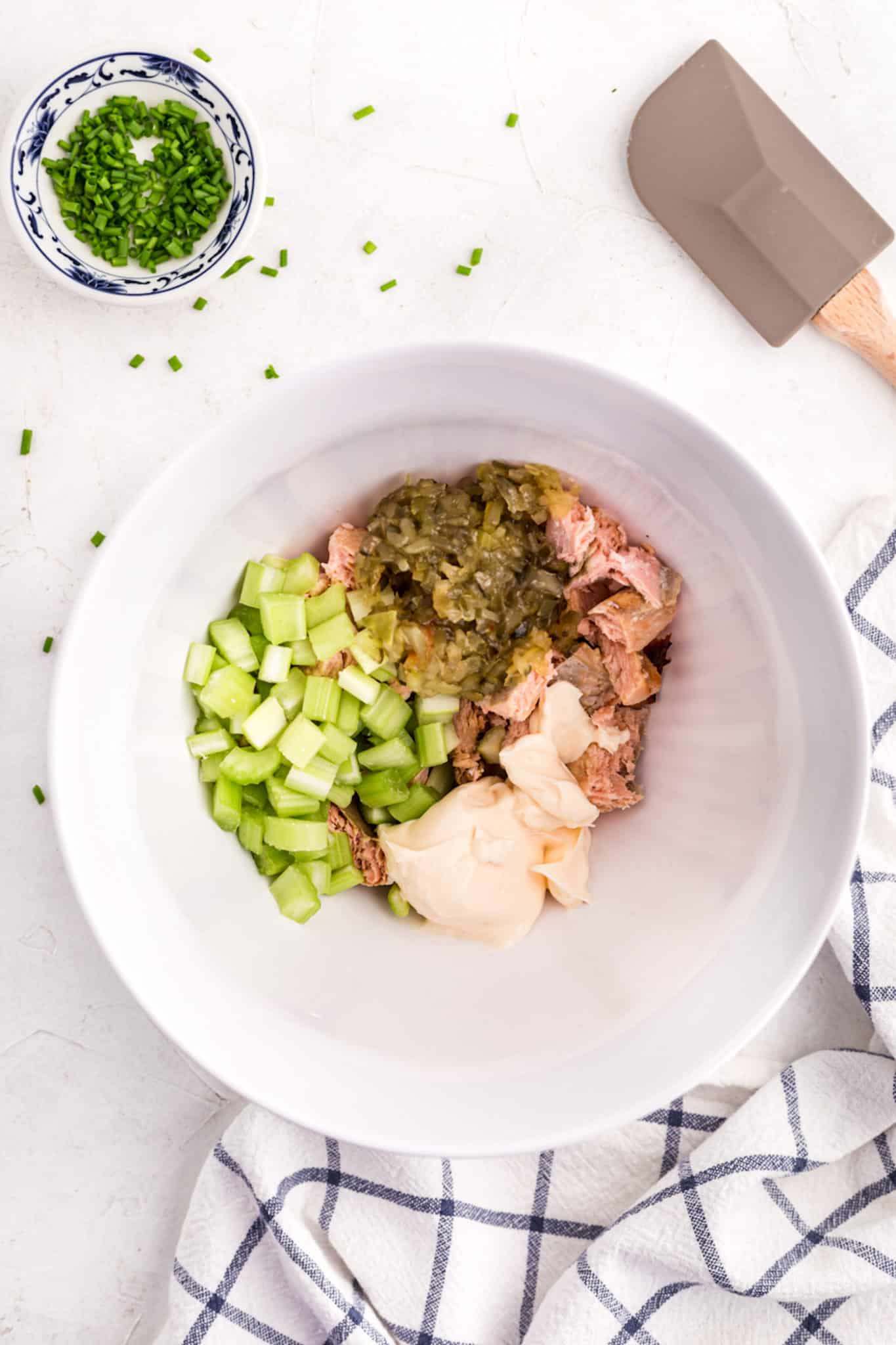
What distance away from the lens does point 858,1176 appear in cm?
179

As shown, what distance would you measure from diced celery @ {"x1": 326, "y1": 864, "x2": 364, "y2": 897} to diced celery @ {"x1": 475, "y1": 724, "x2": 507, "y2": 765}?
27 centimetres

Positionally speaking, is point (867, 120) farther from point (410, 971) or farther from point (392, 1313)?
point (392, 1313)

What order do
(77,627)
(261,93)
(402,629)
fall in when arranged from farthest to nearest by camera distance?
(261,93), (402,629), (77,627)

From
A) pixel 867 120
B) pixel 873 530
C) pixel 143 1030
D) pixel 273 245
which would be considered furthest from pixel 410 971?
pixel 867 120

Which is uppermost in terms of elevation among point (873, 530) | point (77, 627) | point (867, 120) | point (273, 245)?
point (867, 120)

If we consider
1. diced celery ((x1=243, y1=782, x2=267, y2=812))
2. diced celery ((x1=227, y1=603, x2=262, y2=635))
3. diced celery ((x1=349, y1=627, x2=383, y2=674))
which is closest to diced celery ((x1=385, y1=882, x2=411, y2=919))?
diced celery ((x1=243, y1=782, x2=267, y2=812))

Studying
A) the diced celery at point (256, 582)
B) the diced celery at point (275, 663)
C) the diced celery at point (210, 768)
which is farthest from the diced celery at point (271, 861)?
the diced celery at point (256, 582)

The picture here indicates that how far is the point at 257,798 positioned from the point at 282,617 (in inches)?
11.1

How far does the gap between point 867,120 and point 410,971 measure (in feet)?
5.16

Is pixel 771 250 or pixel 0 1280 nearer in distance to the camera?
pixel 771 250

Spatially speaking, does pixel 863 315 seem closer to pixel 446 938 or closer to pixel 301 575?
pixel 301 575

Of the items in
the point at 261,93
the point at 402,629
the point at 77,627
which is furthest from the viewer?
the point at 261,93

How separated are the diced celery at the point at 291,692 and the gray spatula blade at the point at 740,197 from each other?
0.92 m

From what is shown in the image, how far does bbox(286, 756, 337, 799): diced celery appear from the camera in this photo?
1.61 meters
